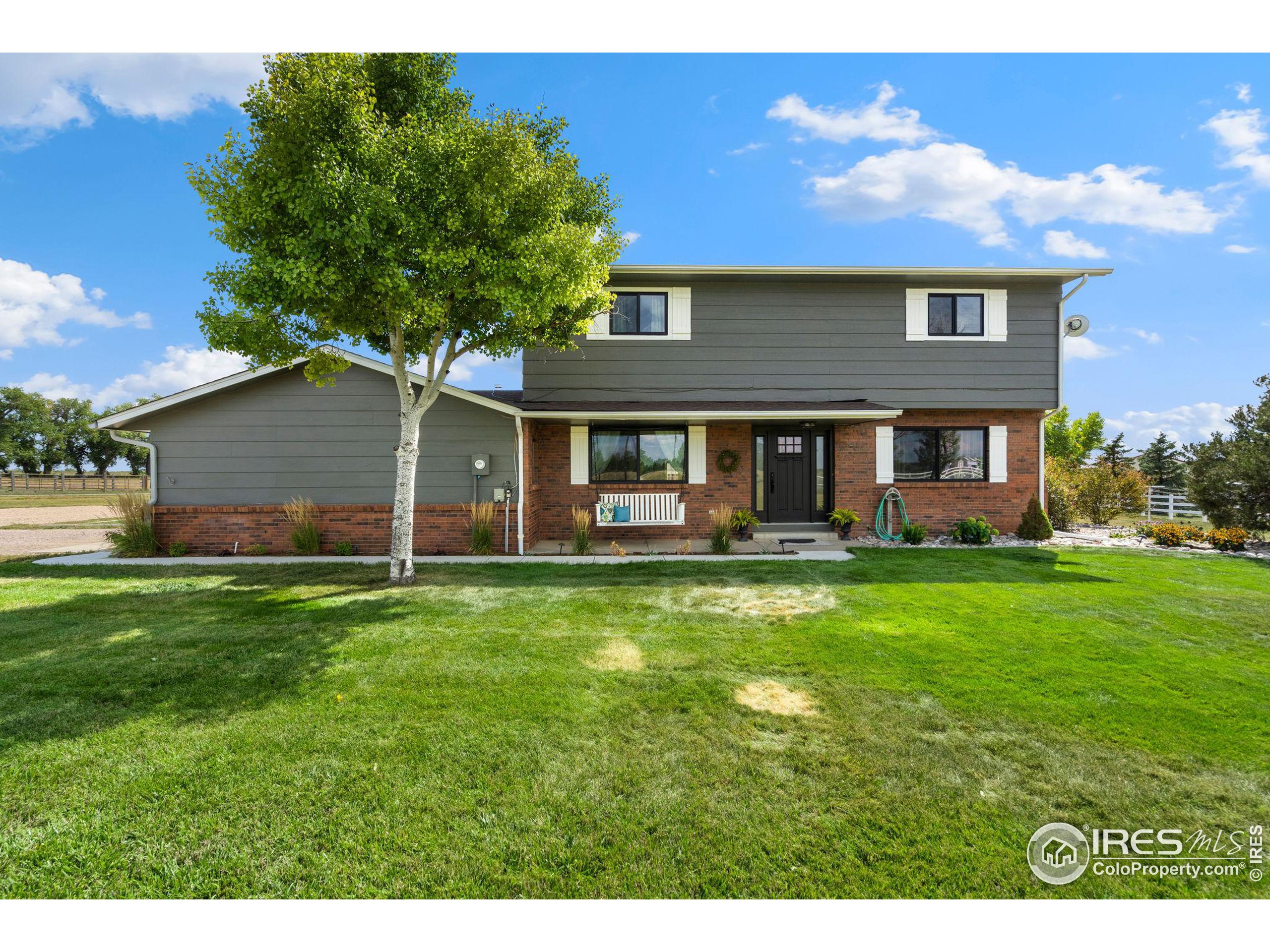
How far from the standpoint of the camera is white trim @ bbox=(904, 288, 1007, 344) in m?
11.1

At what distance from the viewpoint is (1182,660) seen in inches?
171

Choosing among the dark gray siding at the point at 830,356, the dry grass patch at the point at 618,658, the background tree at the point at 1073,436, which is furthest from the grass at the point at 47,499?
the background tree at the point at 1073,436

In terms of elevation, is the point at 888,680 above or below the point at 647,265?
below

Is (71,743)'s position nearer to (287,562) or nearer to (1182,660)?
(287,562)

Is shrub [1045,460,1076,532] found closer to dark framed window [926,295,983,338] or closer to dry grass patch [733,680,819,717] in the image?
dark framed window [926,295,983,338]

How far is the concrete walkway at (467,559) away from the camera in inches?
346

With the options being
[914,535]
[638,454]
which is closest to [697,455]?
[638,454]

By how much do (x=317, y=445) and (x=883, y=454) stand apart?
11.0 meters

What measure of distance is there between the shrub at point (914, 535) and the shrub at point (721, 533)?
3423 millimetres

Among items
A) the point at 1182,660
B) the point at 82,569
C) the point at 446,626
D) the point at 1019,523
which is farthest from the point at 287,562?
the point at 1019,523

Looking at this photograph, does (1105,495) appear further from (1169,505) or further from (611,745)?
(611,745)
